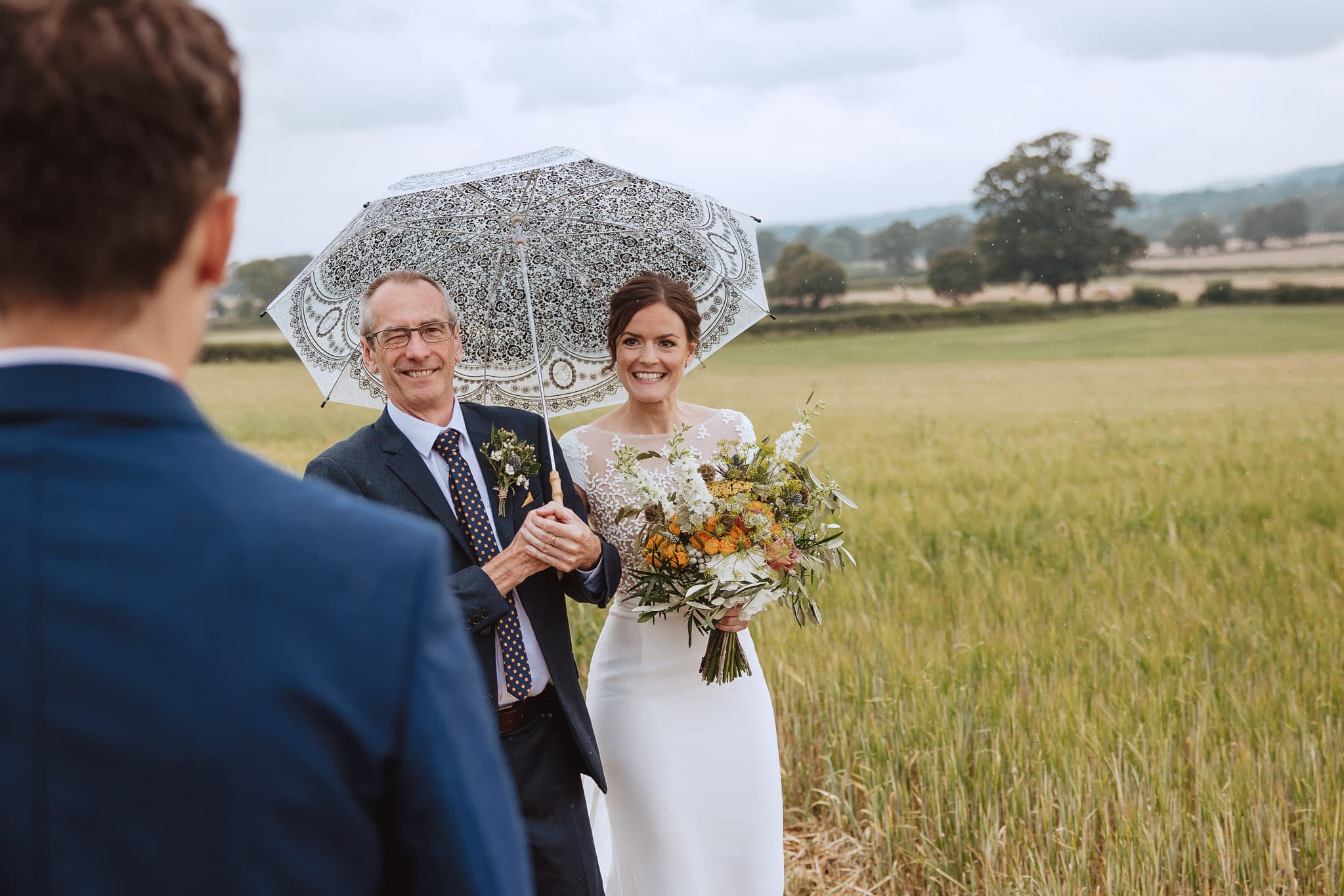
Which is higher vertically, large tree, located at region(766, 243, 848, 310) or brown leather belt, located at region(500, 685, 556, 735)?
large tree, located at region(766, 243, 848, 310)

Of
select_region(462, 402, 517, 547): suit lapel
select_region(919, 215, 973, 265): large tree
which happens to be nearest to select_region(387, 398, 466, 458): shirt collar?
select_region(462, 402, 517, 547): suit lapel

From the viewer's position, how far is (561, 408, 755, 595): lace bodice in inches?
148

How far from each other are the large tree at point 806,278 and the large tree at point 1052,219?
5.54 m

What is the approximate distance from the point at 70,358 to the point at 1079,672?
478cm

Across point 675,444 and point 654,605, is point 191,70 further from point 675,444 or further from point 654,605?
point 654,605

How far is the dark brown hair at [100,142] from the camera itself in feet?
2.90

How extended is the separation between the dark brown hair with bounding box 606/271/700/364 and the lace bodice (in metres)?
0.34

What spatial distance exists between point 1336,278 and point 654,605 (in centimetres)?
2791

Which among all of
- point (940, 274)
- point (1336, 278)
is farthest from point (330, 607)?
point (940, 274)

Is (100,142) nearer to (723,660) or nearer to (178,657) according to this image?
(178,657)

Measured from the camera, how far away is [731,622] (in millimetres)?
3561

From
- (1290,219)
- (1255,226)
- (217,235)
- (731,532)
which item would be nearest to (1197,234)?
(1255,226)

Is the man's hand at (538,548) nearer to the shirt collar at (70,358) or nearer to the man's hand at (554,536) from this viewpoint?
the man's hand at (554,536)

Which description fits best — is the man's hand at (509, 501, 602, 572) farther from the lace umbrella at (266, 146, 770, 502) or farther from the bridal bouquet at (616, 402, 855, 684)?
the lace umbrella at (266, 146, 770, 502)
